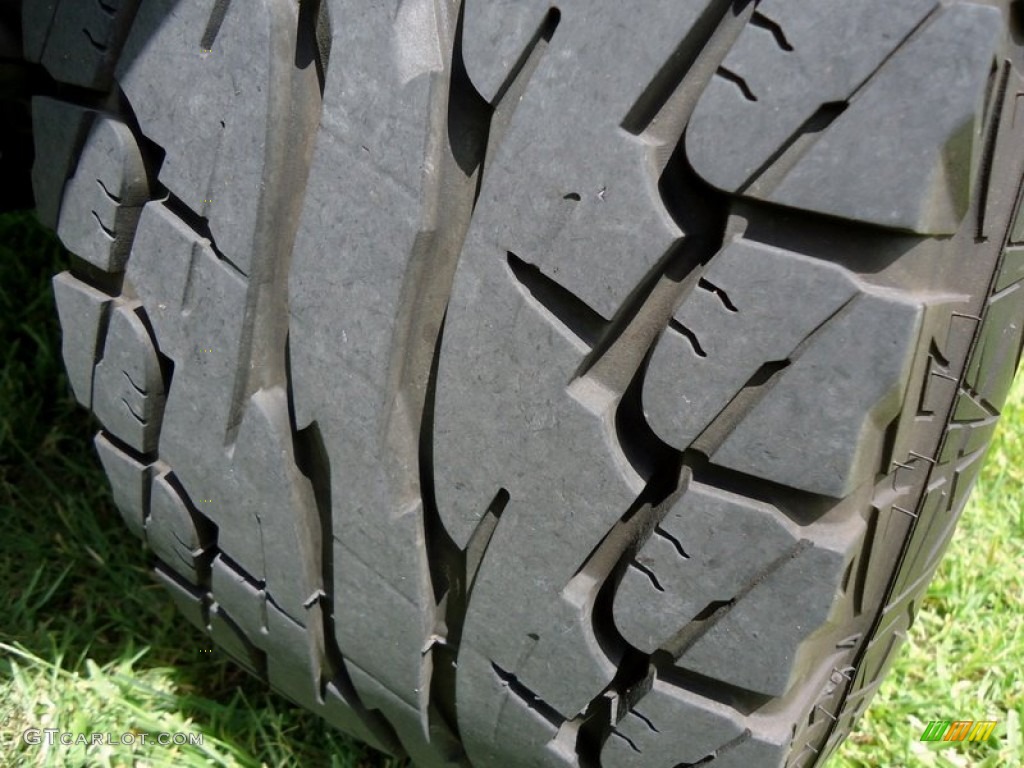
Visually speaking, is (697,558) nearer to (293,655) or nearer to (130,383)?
(293,655)

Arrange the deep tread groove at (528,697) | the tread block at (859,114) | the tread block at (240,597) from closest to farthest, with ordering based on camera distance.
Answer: the tread block at (859,114)
the deep tread groove at (528,697)
the tread block at (240,597)

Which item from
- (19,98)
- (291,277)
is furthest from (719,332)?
(19,98)

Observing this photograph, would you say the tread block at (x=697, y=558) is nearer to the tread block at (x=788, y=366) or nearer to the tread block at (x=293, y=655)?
the tread block at (x=788, y=366)

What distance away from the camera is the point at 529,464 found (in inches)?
28.7

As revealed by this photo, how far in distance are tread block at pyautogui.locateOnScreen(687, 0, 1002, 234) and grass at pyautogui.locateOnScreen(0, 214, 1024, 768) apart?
0.80 meters

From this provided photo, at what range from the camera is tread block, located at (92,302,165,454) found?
92 centimetres

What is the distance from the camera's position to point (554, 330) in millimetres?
686

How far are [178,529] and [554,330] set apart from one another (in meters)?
0.49

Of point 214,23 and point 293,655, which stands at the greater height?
point 214,23

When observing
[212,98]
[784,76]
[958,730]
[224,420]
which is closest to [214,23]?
[212,98]

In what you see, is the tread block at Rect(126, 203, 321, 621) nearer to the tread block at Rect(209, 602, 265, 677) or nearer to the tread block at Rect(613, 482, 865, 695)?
the tread block at Rect(209, 602, 265, 677)

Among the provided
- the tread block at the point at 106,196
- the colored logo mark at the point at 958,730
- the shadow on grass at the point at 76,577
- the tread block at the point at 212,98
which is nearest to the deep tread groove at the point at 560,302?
the tread block at the point at 212,98

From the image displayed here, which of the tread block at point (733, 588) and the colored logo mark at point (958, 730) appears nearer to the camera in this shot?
the tread block at point (733, 588)

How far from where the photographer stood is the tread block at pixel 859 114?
0.55 m
